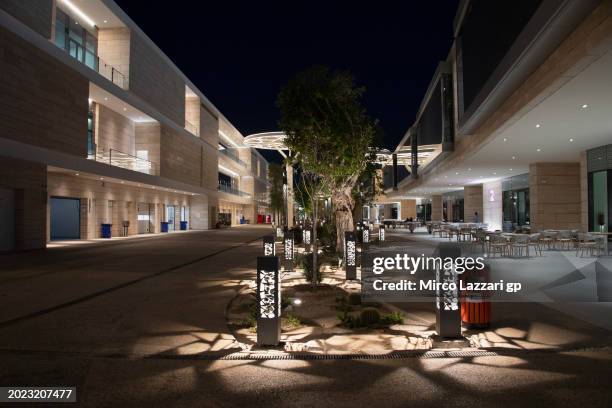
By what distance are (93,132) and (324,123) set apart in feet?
64.1

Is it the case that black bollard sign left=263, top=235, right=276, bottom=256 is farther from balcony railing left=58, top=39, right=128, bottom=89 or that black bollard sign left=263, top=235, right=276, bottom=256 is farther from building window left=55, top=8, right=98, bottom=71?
balcony railing left=58, top=39, right=128, bottom=89

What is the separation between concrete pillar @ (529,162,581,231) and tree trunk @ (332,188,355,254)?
40.6 ft

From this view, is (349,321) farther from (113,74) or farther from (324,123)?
(113,74)

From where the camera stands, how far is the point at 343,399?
3879 millimetres

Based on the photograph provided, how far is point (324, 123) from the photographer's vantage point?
1167 cm

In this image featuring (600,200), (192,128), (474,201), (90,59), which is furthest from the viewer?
(192,128)

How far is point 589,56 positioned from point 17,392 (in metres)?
10.2

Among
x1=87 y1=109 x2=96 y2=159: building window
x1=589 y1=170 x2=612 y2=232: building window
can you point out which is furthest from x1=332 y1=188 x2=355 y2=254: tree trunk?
x1=87 y1=109 x2=96 y2=159: building window

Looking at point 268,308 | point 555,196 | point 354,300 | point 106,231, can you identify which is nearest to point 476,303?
point 354,300

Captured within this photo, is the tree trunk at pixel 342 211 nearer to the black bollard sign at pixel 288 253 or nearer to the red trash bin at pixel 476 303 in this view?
the black bollard sign at pixel 288 253

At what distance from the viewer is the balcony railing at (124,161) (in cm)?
2586

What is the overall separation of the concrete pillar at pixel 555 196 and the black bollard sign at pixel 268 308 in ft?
69.4

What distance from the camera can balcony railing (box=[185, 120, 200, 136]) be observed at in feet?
133

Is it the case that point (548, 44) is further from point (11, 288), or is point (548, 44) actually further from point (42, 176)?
point (42, 176)
